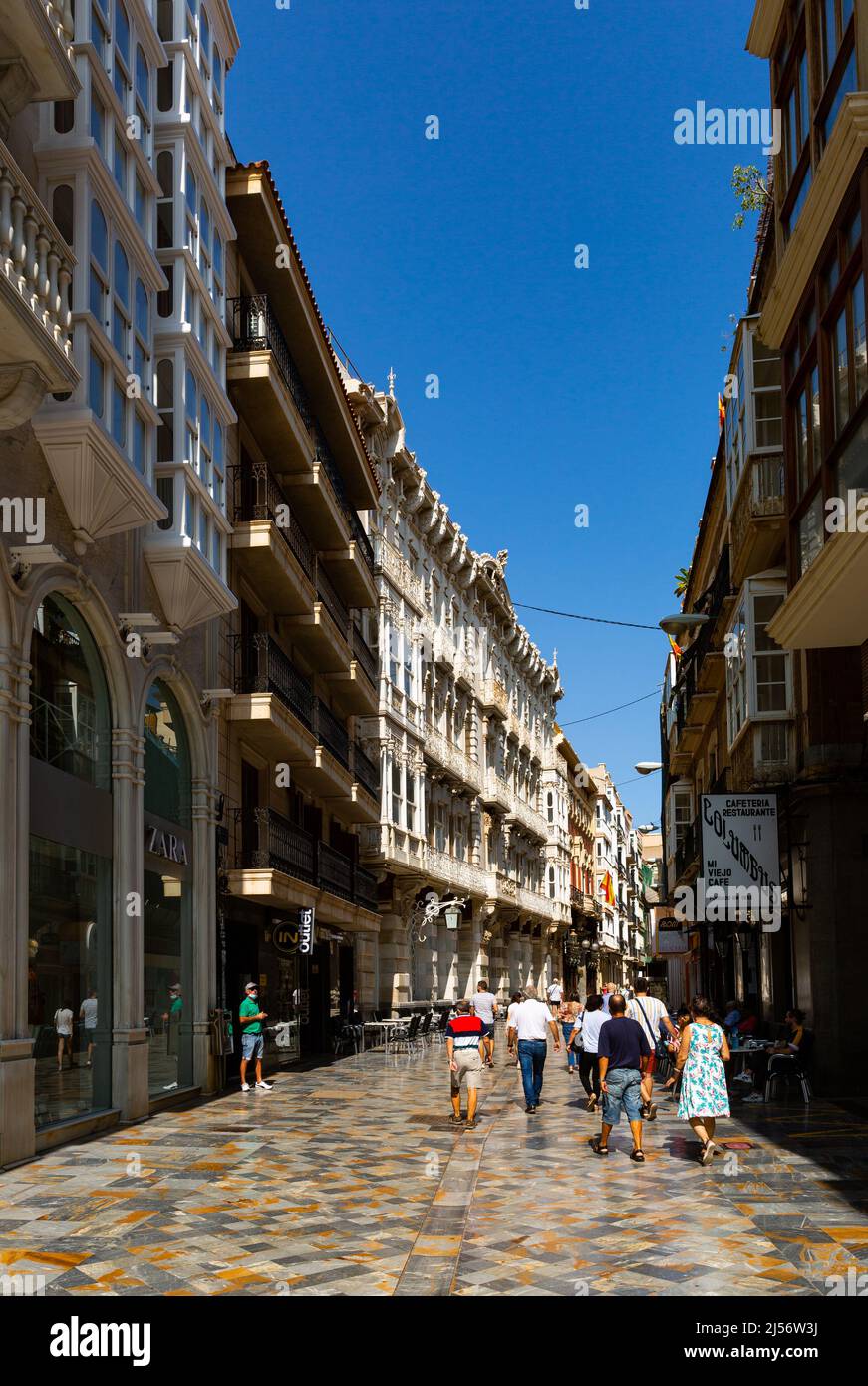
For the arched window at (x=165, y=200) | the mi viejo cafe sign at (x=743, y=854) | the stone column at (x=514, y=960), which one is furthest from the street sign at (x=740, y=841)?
the stone column at (x=514, y=960)

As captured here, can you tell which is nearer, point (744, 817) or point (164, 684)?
point (164, 684)

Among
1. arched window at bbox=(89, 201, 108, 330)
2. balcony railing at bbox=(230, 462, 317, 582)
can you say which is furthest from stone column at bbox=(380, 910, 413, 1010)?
arched window at bbox=(89, 201, 108, 330)

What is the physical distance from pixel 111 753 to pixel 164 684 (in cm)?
258

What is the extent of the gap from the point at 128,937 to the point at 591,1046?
247 inches

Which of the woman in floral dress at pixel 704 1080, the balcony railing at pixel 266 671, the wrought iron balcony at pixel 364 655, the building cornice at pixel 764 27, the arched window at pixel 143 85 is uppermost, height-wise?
the building cornice at pixel 764 27

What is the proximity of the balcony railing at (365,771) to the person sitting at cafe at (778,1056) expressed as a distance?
1395 cm

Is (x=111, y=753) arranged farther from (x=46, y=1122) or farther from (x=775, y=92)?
(x=775, y=92)

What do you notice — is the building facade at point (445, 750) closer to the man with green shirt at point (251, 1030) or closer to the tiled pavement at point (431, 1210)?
the man with green shirt at point (251, 1030)

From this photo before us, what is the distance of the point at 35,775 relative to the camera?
14406mm

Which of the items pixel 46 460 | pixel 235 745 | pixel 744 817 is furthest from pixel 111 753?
pixel 744 817

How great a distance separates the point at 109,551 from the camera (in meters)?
16.6

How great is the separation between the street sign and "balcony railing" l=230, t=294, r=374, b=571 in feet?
34.0

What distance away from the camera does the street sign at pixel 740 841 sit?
73.6 feet

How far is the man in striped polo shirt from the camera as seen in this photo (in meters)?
17.4
